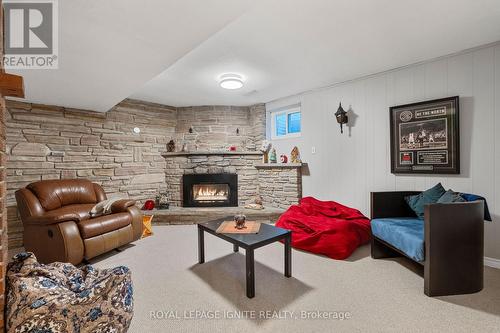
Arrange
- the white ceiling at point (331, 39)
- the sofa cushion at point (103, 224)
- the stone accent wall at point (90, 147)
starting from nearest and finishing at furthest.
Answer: the white ceiling at point (331, 39) → the sofa cushion at point (103, 224) → the stone accent wall at point (90, 147)

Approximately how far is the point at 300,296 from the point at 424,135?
244cm

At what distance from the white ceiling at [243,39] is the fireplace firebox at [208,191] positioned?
76.4 inches

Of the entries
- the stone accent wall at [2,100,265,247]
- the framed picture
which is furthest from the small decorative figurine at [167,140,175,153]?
the framed picture

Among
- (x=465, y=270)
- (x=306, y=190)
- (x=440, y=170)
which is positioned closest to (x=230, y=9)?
(x=465, y=270)

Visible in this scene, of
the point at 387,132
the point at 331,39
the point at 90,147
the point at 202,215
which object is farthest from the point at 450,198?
the point at 90,147

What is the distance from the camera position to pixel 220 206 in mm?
4637

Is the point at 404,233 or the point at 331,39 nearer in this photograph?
the point at 404,233

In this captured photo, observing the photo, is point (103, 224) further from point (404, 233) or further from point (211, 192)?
point (404, 233)

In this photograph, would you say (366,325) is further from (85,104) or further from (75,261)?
(85,104)

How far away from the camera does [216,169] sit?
15.4ft

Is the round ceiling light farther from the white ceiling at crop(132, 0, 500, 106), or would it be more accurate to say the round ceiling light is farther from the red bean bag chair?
the red bean bag chair

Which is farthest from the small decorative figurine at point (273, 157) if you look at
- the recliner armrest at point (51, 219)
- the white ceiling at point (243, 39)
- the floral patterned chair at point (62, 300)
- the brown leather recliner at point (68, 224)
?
the floral patterned chair at point (62, 300)

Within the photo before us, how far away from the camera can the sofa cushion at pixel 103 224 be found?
8.27ft

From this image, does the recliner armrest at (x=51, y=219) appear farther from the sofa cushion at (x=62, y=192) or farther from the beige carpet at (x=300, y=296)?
the beige carpet at (x=300, y=296)
